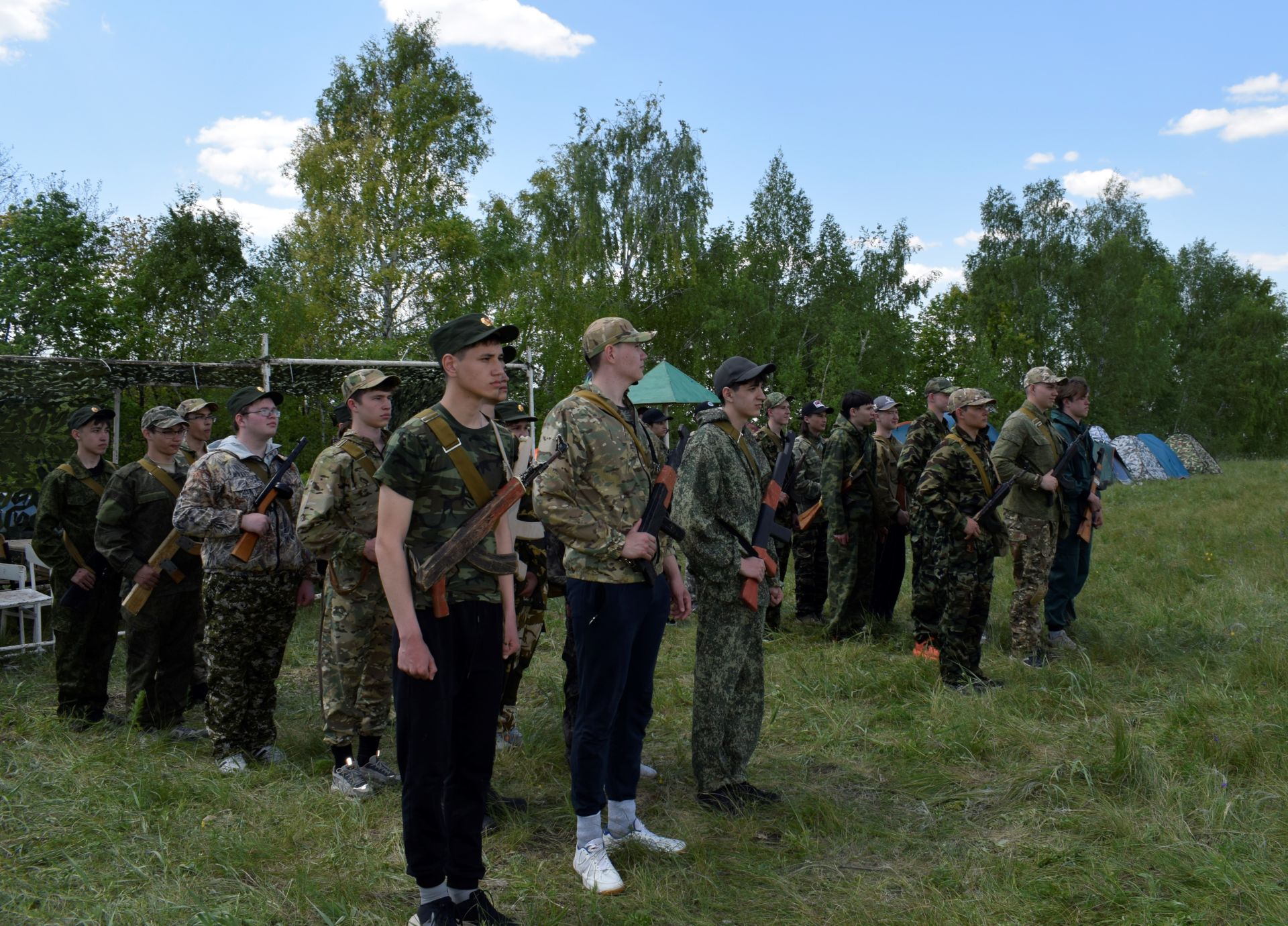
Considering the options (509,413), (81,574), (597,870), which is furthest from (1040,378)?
(81,574)

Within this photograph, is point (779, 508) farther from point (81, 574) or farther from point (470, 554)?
point (470, 554)

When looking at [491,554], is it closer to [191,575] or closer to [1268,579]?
[191,575]

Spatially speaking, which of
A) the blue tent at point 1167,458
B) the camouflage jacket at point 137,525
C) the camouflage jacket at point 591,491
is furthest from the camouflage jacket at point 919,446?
the blue tent at point 1167,458

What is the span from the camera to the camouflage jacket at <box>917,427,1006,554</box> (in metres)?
6.08

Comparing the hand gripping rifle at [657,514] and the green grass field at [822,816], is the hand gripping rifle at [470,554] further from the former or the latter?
the green grass field at [822,816]

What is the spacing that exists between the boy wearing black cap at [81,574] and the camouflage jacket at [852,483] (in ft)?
17.7

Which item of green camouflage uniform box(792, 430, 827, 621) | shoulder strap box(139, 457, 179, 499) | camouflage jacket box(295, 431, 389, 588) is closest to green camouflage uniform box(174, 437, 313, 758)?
camouflage jacket box(295, 431, 389, 588)

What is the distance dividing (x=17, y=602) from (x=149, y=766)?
3.72 m

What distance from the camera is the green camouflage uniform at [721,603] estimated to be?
4090 millimetres

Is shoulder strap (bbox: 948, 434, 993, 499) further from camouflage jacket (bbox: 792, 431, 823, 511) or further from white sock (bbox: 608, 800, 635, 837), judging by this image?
white sock (bbox: 608, 800, 635, 837)

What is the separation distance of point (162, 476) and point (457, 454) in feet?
12.0

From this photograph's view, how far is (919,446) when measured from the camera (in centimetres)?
713

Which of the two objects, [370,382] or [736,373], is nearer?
[736,373]

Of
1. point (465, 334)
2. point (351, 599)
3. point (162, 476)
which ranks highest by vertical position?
point (465, 334)
